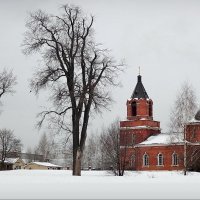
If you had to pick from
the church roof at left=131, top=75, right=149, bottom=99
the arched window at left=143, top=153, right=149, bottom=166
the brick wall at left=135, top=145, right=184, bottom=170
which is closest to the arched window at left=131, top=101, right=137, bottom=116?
the church roof at left=131, top=75, right=149, bottom=99

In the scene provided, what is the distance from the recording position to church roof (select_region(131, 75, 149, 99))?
7325 cm

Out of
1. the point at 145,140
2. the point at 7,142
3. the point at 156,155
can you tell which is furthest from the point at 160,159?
the point at 7,142

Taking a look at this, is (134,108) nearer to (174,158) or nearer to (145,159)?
(145,159)

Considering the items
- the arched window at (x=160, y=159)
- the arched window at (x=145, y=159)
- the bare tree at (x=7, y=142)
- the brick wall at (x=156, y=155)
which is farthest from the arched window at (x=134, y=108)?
the bare tree at (x=7, y=142)

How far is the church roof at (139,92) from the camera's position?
240 feet

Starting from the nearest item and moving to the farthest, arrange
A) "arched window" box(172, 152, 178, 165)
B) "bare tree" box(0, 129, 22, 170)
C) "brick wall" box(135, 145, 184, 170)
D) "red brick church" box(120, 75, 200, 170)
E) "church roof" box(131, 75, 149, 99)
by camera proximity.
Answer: "arched window" box(172, 152, 178, 165)
"brick wall" box(135, 145, 184, 170)
"red brick church" box(120, 75, 200, 170)
"church roof" box(131, 75, 149, 99)
"bare tree" box(0, 129, 22, 170)

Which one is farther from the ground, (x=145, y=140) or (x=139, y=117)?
(x=139, y=117)

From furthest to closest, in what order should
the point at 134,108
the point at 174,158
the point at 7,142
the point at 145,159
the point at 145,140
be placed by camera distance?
1. the point at 7,142
2. the point at 134,108
3. the point at 145,140
4. the point at 145,159
5. the point at 174,158

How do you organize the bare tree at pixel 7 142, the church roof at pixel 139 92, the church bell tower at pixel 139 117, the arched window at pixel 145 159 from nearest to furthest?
1. the arched window at pixel 145 159
2. the church bell tower at pixel 139 117
3. the church roof at pixel 139 92
4. the bare tree at pixel 7 142

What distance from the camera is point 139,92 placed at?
73875mm

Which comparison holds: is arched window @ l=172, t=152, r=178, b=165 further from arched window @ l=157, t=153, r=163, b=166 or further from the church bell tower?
the church bell tower

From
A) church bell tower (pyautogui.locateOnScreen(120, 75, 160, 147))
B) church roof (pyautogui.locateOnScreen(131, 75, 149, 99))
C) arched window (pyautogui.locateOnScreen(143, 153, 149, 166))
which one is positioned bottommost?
arched window (pyautogui.locateOnScreen(143, 153, 149, 166))

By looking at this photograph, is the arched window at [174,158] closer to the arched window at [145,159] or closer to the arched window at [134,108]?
the arched window at [145,159]

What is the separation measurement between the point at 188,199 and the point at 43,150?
376 ft
